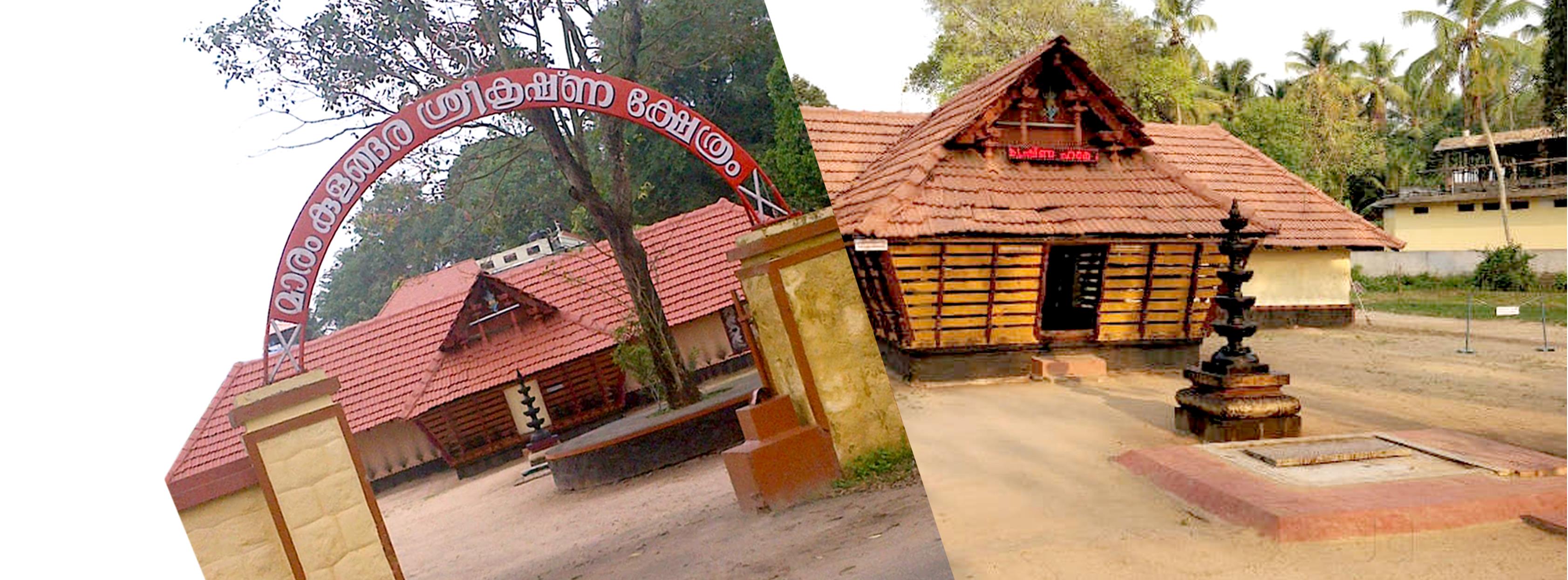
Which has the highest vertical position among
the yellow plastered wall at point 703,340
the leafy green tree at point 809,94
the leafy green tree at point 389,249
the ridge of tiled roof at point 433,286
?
the leafy green tree at point 809,94

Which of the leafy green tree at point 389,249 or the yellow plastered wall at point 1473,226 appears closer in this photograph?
the leafy green tree at point 389,249

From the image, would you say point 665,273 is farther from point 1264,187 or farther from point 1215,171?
point 1264,187

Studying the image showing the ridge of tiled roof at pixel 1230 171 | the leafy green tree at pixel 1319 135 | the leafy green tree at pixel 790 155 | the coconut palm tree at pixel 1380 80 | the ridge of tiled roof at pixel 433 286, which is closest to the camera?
the ridge of tiled roof at pixel 433 286

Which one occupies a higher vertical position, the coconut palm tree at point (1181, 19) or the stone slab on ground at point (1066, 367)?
the coconut palm tree at point (1181, 19)

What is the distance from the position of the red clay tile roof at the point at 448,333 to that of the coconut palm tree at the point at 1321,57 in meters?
1.59

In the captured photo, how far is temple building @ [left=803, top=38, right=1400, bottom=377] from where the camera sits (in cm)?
201

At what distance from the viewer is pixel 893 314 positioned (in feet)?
7.78

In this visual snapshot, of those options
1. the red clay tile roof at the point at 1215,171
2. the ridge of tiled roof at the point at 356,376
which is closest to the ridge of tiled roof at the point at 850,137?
the red clay tile roof at the point at 1215,171

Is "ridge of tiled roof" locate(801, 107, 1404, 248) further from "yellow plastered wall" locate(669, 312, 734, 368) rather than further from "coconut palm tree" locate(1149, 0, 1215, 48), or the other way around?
"yellow plastered wall" locate(669, 312, 734, 368)

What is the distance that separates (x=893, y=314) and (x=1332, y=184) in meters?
1.40

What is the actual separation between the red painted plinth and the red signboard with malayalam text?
0.92 m

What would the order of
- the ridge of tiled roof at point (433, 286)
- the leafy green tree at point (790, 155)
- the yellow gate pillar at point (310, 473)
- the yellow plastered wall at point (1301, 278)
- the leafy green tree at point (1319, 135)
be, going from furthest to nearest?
the yellow plastered wall at point (1301, 278)
the leafy green tree at point (1319, 135)
the leafy green tree at point (790, 155)
the ridge of tiled roof at point (433, 286)
the yellow gate pillar at point (310, 473)

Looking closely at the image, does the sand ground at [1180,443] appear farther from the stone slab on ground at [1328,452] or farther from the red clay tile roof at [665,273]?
the red clay tile roof at [665,273]

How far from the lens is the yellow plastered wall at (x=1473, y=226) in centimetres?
152
